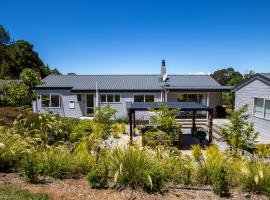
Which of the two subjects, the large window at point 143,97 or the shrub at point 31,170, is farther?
the large window at point 143,97

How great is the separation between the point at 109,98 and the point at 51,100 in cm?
582

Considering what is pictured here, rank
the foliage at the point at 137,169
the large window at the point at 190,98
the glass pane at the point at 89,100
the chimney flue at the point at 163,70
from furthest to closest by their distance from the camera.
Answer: the large window at the point at 190,98 < the chimney flue at the point at 163,70 < the glass pane at the point at 89,100 < the foliage at the point at 137,169

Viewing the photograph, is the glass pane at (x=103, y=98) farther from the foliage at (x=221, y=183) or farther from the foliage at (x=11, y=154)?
the foliage at (x=221, y=183)

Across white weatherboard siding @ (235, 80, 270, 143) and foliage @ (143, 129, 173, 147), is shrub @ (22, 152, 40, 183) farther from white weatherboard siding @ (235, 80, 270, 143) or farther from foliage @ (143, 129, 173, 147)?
white weatherboard siding @ (235, 80, 270, 143)

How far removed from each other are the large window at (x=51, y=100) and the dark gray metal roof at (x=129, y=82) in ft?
3.24

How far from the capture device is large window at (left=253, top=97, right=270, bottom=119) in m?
12.6

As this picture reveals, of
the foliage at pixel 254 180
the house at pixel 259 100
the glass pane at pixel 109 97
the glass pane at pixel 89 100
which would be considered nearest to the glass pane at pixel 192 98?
the house at pixel 259 100

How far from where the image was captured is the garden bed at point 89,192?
4.44 metres

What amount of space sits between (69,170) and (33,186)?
95 centimetres

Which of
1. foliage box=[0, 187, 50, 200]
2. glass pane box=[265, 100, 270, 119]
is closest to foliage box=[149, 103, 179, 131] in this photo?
glass pane box=[265, 100, 270, 119]

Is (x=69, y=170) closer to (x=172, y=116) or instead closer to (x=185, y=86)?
(x=172, y=116)

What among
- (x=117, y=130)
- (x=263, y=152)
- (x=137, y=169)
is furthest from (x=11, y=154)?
(x=117, y=130)

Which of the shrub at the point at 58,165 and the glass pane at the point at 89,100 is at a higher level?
the glass pane at the point at 89,100

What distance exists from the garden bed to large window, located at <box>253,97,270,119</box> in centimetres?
953
